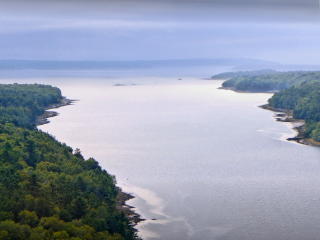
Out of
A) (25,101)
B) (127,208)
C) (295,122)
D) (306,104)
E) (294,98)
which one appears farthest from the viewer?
(294,98)

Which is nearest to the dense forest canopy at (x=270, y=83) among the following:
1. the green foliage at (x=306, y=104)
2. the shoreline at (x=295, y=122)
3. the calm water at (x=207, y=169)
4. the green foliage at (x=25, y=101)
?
the green foliage at (x=306, y=104)

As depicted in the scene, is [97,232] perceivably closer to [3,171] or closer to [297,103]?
[3,171]

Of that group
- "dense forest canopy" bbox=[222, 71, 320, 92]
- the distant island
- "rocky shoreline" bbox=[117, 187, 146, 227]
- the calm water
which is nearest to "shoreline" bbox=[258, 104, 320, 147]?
the distant island

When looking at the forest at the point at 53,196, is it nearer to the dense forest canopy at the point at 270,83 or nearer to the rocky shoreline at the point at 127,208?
the rocky shoreline at the point at 127,208

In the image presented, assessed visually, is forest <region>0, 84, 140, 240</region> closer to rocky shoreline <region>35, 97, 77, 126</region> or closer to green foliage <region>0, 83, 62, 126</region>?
green foliage <region>0, 83, 62, 126</region>

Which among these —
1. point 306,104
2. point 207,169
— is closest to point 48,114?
point 306,104

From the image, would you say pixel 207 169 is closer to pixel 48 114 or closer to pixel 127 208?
pixel 127 208
